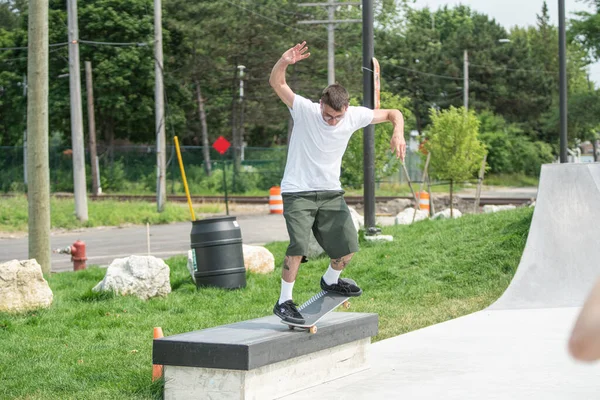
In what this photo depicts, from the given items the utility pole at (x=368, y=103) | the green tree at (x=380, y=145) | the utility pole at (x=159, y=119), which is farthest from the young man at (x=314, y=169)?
the utility pole at (x=159, y=119)

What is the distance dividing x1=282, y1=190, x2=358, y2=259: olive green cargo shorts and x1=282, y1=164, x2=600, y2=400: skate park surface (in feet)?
3.33

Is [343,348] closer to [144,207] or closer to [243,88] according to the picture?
[144,207]

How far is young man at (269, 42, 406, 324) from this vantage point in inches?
255

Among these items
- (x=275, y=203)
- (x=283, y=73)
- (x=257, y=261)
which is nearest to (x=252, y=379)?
(x=283, y=73)

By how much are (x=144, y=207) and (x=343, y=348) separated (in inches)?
1036

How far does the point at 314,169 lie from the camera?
6.56 metres

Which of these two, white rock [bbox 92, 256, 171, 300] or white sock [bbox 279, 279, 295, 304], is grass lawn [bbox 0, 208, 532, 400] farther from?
white sock [bbox 279, 279, 295, 304]

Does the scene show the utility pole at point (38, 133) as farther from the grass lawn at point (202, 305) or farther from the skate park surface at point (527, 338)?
the skate park surface at point (527, 338)

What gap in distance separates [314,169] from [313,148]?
0.16 metres

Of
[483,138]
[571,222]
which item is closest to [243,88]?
[483,138]

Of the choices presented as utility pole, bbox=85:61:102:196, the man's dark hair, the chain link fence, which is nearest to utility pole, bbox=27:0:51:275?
the man's dark hair

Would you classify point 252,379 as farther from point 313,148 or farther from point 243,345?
point 313,148

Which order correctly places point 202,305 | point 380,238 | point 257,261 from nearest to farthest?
point 202,305, point 257,261, point 380,238

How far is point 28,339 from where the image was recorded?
28.0 ft
